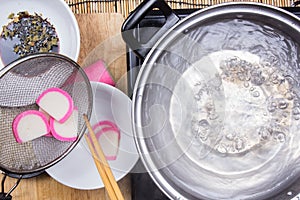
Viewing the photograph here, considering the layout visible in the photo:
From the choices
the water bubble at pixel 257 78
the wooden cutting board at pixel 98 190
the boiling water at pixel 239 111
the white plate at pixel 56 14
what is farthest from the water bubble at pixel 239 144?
the white plate at pixel 56 14

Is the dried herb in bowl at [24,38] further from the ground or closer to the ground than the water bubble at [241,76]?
further from the ground

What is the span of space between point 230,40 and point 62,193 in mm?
413

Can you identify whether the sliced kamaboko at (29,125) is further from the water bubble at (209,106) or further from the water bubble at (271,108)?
the water bubble at (271,108)

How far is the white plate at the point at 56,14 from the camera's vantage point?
3.31ft

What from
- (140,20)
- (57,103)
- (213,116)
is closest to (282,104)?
(213,116)

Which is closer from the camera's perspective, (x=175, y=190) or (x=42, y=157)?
(x=175, y=190)

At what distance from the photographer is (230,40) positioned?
944 mm

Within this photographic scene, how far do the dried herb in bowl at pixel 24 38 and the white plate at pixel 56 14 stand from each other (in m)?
0.01

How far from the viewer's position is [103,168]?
895 mm

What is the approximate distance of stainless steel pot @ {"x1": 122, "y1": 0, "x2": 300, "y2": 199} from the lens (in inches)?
36.1

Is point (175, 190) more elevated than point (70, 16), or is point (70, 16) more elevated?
point (70, 16)

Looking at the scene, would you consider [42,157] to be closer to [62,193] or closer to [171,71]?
[62,193]

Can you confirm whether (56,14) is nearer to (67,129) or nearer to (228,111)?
(67,129)

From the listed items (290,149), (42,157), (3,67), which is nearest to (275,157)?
(290,149)
